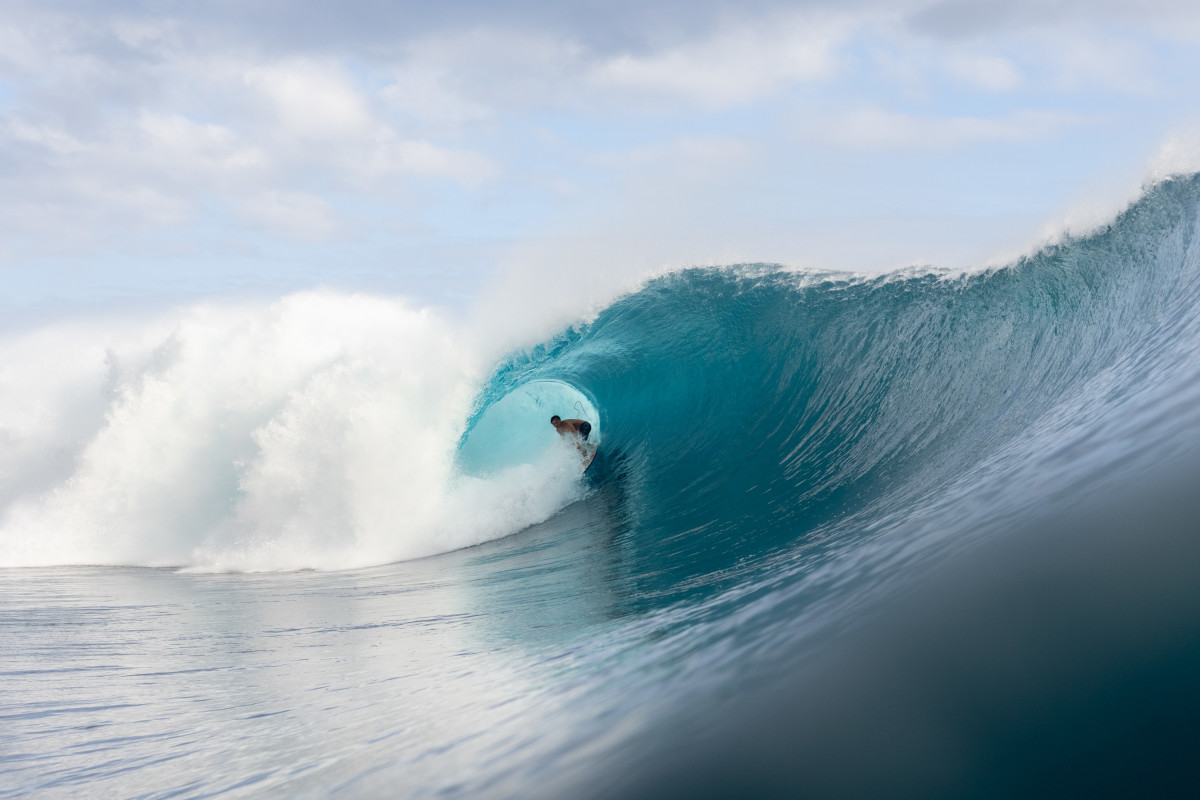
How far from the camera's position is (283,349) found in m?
13.0

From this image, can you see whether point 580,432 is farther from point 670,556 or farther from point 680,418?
point 670,556

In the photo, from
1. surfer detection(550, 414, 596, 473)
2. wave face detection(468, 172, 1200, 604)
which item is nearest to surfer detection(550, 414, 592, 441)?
surfer detection(550, 414, 596, 473)

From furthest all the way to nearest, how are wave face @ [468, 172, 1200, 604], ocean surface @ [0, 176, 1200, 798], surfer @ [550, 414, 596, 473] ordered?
surfer @ [550, 414, 596, 473]
wave face @ [468, 172, 1200, 604]
ocean surface @ [0, 176, 1200, 798]

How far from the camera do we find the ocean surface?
2.06 metres

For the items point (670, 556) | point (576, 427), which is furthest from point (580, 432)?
point (670, 556)

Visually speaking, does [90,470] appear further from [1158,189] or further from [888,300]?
[1158,189]

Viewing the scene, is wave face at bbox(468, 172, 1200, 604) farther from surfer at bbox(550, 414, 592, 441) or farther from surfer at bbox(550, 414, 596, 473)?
surfer at bbox(550, 414, 592, 441)

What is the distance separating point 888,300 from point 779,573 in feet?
23.4

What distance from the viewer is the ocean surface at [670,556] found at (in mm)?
2061

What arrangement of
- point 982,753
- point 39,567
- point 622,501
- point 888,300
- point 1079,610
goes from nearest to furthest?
1. point 982,753
2. point 1079,610
3. point 622,501
4. point 888,300
5. point 39,567

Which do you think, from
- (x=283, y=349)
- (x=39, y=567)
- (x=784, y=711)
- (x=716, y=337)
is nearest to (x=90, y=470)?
(x=39, y=567)

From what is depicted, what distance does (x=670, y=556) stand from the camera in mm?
6078

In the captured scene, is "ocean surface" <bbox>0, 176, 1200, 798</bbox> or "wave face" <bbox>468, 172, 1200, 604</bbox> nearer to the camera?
"ocean surface" <bbox>0, 176, 1200, 798</bbox>

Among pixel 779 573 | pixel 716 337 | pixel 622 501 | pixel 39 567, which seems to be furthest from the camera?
pixel 39 567
